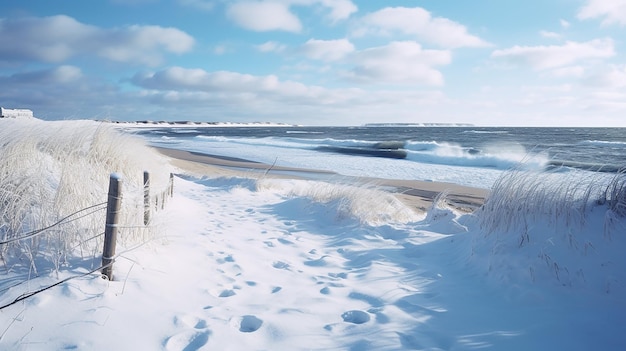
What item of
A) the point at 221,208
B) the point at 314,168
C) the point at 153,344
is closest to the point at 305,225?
the point at 221,208

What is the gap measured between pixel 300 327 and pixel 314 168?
16961mm

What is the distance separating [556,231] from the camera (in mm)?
4277

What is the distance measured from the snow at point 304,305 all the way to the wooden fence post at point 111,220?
0.18 metres

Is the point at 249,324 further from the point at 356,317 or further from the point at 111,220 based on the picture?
the point at 111,220

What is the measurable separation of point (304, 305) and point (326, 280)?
29.8 inches

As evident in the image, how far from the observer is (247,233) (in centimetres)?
629

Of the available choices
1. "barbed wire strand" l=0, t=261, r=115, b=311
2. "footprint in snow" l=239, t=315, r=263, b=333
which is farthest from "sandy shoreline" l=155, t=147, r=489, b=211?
"barbed wire strand" l=0, t=261, r=115, b=311

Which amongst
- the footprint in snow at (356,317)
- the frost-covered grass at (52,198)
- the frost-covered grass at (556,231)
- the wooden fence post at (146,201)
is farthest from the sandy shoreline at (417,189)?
the frost-covered grass at (52,198)

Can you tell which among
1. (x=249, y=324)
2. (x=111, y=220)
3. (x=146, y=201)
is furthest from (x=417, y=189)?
(x=111, y=220)

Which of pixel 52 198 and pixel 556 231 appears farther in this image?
pixel 556 231

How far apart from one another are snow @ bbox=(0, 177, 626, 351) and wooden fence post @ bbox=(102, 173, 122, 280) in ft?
0.58

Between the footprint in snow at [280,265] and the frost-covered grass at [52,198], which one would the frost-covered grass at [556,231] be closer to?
the footprint in snow at [280,265]

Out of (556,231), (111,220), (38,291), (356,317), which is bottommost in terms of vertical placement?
(356,317)

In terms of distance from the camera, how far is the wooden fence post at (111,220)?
3379mm
